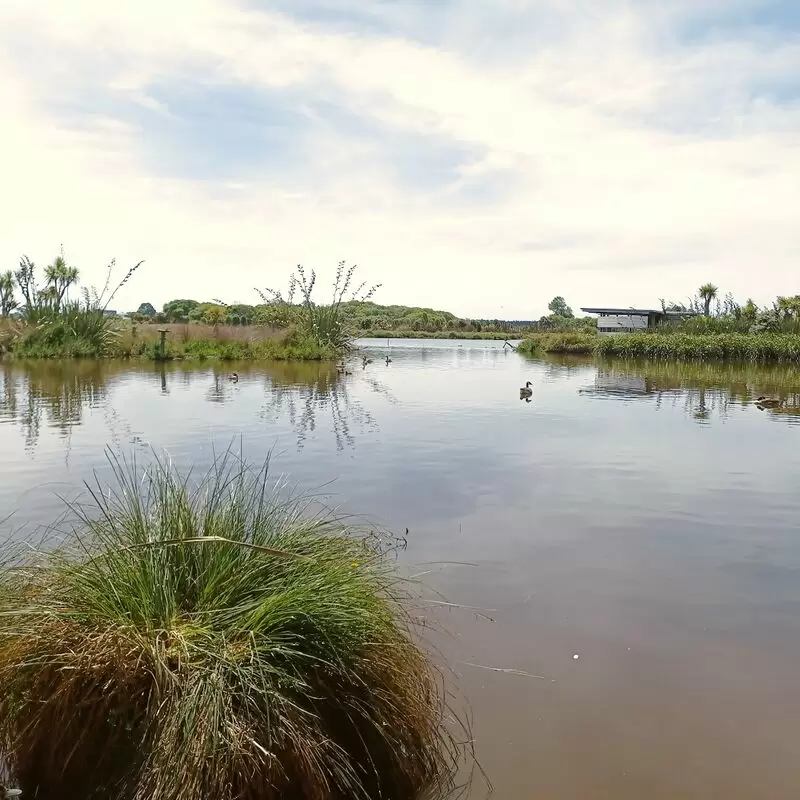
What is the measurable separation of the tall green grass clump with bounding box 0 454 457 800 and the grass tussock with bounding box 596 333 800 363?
3239 centimetres

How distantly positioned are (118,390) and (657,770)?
1543 cm

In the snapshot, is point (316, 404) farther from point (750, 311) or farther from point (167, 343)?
point (750, 311)

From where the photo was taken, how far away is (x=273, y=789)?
2.60 m

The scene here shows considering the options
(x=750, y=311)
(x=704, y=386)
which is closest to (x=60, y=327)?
(x=704, y=386)

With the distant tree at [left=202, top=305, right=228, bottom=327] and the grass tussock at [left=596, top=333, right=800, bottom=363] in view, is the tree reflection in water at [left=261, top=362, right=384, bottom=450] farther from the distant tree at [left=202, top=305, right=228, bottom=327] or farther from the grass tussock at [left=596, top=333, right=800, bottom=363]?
the grass tussock at [left=596, top=333, right=800, bottom=363]

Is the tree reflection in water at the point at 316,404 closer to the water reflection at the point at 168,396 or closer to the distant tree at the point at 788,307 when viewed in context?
the water reflection at the point at 168,396

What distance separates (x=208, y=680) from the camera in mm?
2570

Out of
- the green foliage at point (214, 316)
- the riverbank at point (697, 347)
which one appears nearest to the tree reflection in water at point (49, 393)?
the green foliage at point (214, 316)

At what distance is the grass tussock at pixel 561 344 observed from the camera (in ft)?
134

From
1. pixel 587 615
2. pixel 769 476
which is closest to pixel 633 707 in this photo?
pixel 587 615

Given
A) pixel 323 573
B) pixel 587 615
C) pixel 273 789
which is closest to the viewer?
pixel 273 789

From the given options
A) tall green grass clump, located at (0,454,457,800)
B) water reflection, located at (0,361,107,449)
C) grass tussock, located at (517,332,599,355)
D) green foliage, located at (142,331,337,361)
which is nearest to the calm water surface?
water reflection, located at (0,361,107,449)

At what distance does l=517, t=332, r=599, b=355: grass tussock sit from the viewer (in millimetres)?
40969

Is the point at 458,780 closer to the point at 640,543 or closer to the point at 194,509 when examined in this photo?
the point at 194,509
